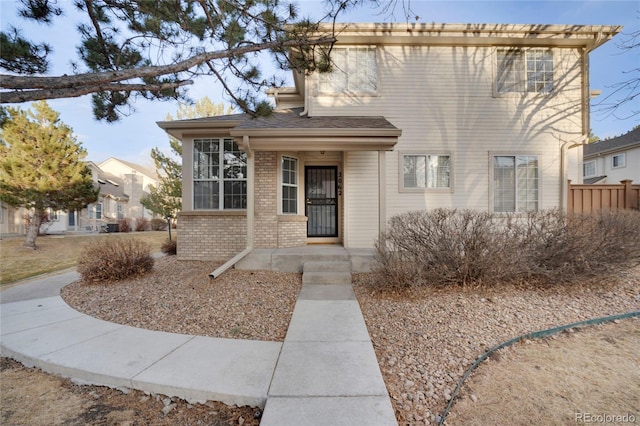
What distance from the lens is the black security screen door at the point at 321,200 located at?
8789mm

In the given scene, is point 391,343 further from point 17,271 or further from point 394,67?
point 17,271

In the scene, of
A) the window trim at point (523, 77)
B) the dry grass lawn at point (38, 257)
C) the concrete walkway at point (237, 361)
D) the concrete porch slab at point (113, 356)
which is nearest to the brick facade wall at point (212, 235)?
the dry grass lawn at point (38, 257)

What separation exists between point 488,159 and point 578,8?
5.35 m

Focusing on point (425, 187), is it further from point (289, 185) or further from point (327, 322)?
point (327, 322)

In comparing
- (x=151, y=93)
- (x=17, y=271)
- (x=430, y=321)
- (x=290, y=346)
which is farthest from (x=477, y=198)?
(x=17, y=271)

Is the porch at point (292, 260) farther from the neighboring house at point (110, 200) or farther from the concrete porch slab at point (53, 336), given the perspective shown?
the neighboring house at point (110, 200)

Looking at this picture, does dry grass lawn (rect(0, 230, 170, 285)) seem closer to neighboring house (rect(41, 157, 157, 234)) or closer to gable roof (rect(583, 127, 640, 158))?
neighboring house (rect(41, 157, 157, 234))

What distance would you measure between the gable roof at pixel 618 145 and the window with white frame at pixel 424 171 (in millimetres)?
20749

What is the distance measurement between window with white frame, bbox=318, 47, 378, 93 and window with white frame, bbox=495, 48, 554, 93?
147 inches

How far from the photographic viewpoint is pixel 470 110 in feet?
27.2

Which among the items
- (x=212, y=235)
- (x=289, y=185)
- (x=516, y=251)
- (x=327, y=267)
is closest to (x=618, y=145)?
(x=516, y=251)

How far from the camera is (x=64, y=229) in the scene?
2277 cm

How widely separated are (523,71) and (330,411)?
10.3 meters

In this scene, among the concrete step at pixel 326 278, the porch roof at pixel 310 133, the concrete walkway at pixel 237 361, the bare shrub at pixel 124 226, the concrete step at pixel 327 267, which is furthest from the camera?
the bare shrub at pixel 124 226
